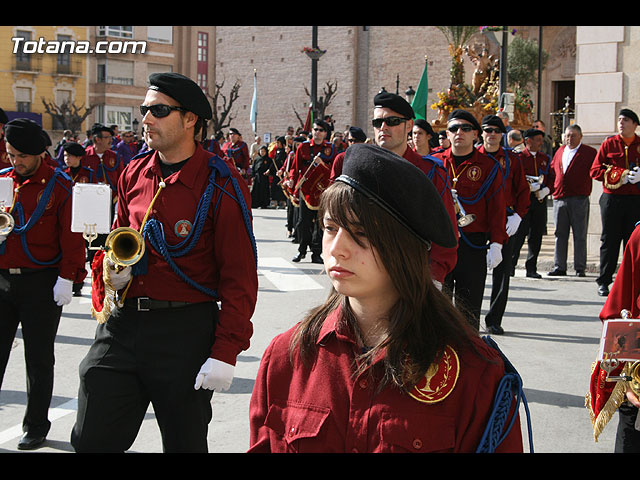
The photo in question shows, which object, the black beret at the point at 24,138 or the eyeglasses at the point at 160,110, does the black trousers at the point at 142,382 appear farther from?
the black beret at the point at 24,138

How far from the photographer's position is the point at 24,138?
5453 mm

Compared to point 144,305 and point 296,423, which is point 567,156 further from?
point 296,423

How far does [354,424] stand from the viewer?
205 cm

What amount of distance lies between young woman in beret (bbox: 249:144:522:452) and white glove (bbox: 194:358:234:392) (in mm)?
1341

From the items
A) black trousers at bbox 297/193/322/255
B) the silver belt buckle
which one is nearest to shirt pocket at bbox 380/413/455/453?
the silver belt buckle

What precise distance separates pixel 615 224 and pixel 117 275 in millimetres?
8563

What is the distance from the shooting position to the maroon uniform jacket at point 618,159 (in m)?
10.8

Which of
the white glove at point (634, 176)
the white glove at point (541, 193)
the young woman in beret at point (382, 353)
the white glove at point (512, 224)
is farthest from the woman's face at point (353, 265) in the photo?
the white glove at point (541, 193)

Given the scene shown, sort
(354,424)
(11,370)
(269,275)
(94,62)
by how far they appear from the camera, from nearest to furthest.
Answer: (354,424)
(11,370)
(269,275)
(94,62)

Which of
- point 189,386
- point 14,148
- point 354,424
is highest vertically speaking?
point 14,148

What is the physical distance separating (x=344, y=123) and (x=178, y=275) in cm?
5604

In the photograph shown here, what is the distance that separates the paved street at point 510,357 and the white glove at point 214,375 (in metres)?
0.87
